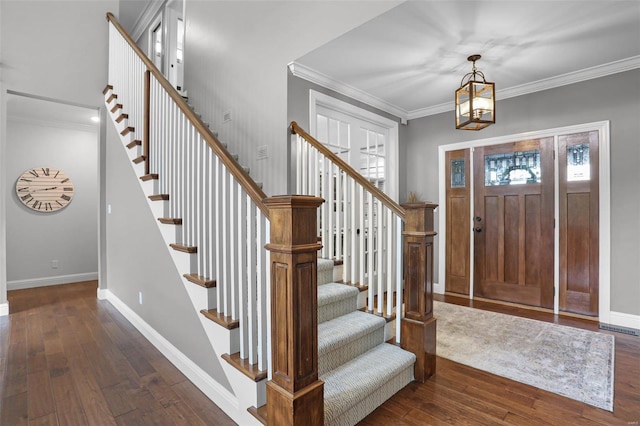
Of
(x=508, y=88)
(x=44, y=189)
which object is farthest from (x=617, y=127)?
(x=44, y=189)

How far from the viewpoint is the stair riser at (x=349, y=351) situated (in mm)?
1918

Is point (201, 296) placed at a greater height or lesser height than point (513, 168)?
lesser

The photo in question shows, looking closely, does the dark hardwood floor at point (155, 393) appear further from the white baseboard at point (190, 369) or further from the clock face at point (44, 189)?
the clock face at point (44, 189)

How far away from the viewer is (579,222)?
341 centimetres

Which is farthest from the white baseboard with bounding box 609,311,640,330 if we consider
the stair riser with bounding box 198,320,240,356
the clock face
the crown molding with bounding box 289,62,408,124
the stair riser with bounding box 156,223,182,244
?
the clock face

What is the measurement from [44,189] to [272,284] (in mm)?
5426

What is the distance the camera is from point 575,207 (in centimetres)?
343

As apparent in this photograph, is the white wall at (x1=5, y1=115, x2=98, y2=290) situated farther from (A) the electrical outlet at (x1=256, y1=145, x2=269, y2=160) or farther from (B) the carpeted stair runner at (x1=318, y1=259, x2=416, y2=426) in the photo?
(B) the carpeted stair runner at (x1=318, y1=259, x2=416, y2=426)

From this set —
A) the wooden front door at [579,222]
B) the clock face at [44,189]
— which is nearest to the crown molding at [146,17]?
the clock face at [44,189]

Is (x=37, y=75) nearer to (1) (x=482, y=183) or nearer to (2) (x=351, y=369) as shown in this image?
(2) (x=351, y=369)

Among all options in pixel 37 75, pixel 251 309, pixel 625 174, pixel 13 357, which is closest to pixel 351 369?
pixel 251 309

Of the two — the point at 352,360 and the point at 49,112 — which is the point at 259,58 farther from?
the point at 49,112

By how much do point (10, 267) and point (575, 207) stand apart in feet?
24.7

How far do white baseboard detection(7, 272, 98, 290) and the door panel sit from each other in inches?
227
